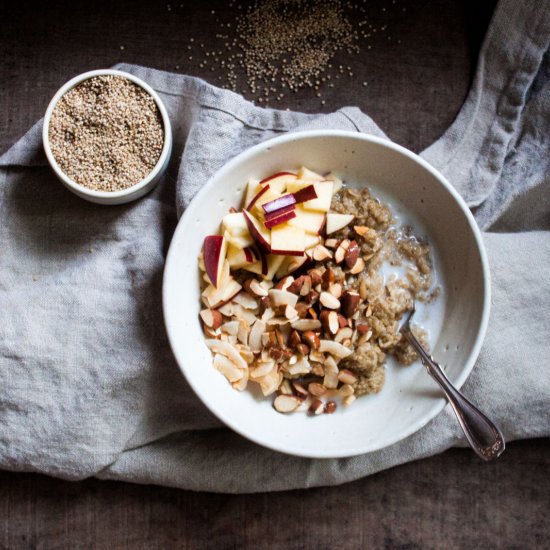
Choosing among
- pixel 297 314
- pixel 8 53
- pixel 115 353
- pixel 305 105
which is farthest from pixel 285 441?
pixel 8 53

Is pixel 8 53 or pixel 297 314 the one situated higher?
pixel 8 53

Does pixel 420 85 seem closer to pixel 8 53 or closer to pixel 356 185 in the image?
pixel 356 185

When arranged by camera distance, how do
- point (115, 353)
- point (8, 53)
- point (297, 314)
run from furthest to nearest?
point (8, 53)
point (115, 353)
point (297, 314)

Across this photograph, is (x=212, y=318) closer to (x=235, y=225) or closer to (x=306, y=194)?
(x=235, y=225)

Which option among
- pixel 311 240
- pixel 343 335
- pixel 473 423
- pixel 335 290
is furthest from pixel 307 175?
pixel 473 423

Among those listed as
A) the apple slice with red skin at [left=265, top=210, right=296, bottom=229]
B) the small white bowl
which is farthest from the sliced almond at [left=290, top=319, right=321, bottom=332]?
the small white bowl

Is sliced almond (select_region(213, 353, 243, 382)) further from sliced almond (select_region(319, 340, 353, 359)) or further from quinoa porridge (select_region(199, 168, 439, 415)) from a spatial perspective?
sliced almond (select_region(319, 340, 353, 359))
